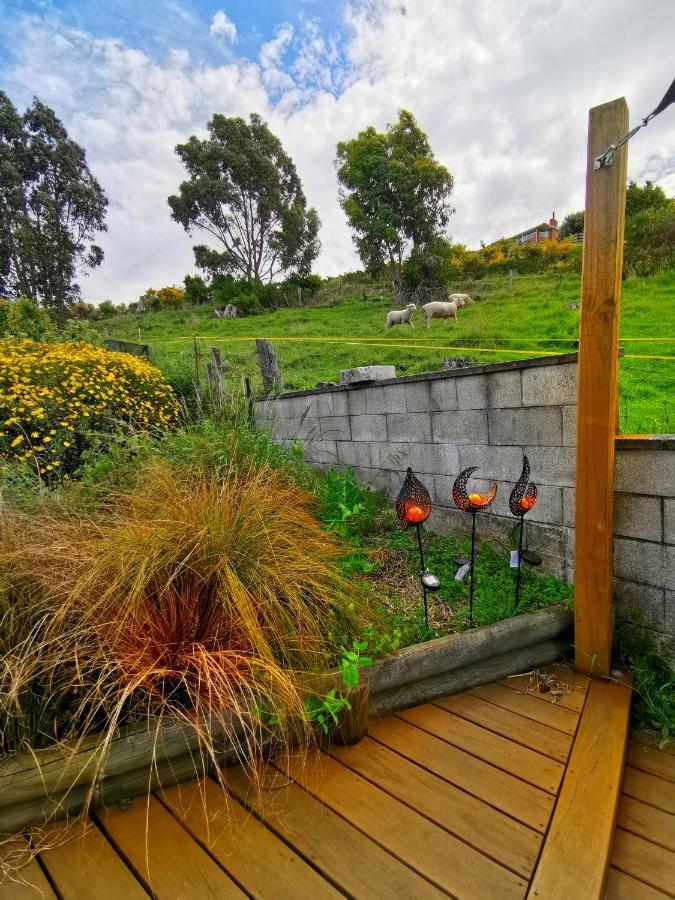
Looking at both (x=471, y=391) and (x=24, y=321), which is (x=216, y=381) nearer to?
(x=471, y=391)

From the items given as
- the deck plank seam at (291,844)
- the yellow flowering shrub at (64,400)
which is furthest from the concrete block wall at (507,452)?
the yellow flowering shrub at (64,400)

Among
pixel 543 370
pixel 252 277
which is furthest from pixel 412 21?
pixel 252 277

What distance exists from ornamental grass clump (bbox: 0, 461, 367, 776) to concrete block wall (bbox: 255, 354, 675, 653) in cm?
98

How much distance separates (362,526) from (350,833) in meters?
1.56

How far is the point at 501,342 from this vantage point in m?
5.09

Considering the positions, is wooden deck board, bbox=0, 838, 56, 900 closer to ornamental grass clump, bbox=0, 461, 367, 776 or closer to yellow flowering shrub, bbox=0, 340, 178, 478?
ornamental grass clump, bbox=0, 461, 367, 776

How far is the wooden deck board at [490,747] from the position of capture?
1.14 m

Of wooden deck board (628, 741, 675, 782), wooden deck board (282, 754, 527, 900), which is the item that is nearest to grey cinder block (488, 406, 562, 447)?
wooden deck board (628, 741, 675, 782)

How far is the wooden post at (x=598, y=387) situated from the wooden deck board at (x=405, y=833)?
2.87 ft

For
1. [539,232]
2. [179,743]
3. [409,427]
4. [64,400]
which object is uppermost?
[539,232]

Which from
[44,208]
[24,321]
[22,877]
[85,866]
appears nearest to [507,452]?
[85,866]

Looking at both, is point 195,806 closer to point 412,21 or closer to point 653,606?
point 653,606

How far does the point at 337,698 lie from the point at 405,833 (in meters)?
0.34

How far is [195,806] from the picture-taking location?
3.58ft
